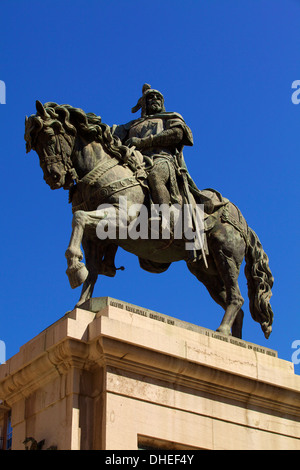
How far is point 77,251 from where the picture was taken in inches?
429

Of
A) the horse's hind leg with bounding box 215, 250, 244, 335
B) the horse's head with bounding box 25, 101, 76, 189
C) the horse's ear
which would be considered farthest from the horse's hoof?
the horse's ear

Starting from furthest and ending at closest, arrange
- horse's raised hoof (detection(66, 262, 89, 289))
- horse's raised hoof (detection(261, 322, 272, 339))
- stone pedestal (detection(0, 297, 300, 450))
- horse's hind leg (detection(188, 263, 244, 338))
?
horse's hind leg (detection(188, 263, 244, 338))
horse's raised hoof (detection(261, 322, 272, 339))
horse's raised hoof (detection(66, 262, 89, 289))
stone pedestal (detection(0, 297, 300, 450))

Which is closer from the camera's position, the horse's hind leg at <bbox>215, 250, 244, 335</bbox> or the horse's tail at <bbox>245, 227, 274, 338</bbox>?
the horse's hind leg at <bbox>215, 250, 244, 335</bbox>

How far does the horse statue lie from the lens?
39.1ft

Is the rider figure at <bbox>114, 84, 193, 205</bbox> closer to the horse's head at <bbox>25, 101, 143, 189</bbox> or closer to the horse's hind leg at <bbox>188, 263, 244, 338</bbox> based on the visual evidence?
the horse's head at <bbox>25, 101, 143, 189</bbox>

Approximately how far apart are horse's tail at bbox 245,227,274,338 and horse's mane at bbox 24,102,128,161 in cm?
275

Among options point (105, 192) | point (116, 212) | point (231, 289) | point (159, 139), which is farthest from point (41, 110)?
point (231, 289)

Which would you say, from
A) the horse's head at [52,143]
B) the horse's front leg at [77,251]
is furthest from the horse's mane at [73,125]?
the horse's front leg at [77,251]

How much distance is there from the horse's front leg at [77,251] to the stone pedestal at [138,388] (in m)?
0.43

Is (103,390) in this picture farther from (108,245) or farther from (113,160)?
(113,160)

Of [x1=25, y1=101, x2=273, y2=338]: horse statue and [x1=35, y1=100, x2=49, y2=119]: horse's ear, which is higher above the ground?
[x1=35, y1=100, x2=49, y2=119]: horse's ear

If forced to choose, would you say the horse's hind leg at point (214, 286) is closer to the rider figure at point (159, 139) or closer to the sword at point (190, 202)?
the sword at point (190, 202)

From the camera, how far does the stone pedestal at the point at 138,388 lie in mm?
9844

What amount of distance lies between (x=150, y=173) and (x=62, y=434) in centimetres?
444
